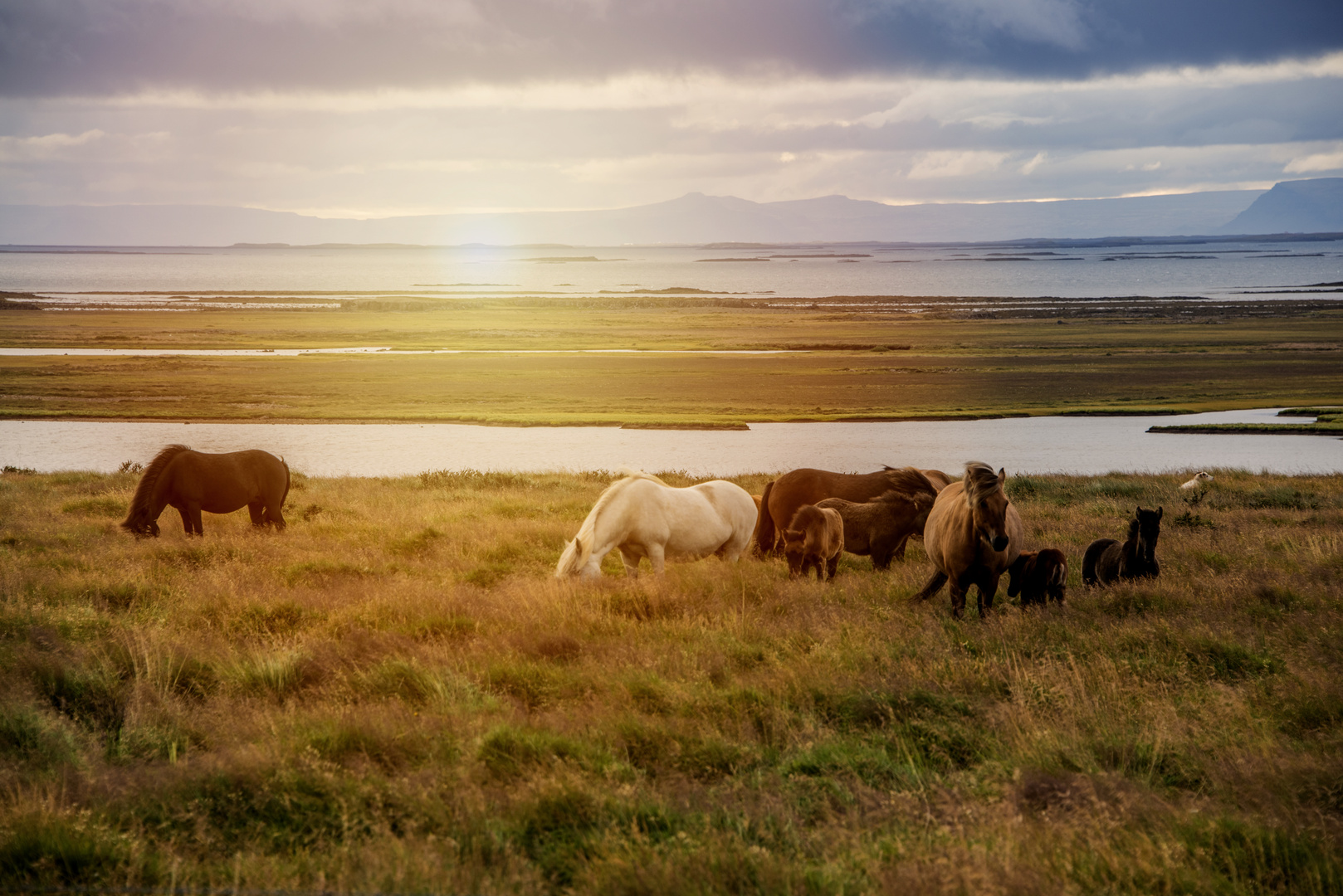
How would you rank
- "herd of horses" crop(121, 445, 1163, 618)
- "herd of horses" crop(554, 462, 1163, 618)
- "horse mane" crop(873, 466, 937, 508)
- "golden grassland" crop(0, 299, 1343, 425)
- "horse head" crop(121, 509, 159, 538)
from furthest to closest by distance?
1. "golden grassland" crop(0, 299, 1343, 425)
2. "horse head" crop(121, 509, 159, 538)
3. "horse mane" crop(873, 466, 937, 508)
4. "herd of horses" crop(121, 445, 1163, 618)
5. "herd of horses" crop(554, 462, 1163, 618)

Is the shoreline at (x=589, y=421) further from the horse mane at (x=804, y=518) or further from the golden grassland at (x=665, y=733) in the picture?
the golden grassland at (x=665, y=733)

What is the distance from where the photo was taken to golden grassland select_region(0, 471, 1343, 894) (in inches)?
188

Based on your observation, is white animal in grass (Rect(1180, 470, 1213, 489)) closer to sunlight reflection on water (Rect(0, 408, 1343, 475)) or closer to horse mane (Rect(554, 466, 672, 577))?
sunlight reflection on water (Rect(0, 408, 1343, 475))

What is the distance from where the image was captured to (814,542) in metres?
12.2

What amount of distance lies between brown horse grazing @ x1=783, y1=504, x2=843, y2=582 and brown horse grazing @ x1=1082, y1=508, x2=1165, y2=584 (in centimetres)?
328

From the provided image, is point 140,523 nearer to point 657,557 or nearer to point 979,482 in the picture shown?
point 657,557

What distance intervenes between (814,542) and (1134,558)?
409cm

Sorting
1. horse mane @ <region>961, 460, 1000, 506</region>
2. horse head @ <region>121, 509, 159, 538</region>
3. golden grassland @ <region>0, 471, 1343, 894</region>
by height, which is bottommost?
golden grassland @ <region>0, 471, 1343, 894</region>

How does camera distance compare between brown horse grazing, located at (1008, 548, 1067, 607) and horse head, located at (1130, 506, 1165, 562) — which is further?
horse head, located at (1130, 506, 1165, 562)

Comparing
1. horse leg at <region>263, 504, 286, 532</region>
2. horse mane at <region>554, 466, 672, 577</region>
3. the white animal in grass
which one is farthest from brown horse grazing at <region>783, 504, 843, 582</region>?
the white animal in grass

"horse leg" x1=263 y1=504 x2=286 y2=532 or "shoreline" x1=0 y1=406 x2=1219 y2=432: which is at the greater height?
"shoreline" x1=0 y1=406 x2=1219 y2=432

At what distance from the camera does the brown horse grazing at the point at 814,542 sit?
40.0 ft

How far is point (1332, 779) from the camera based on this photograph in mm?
5617

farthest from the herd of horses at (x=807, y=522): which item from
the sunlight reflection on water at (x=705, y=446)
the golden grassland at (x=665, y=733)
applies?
the sunlight reflection on water at (x=705, y=446)
